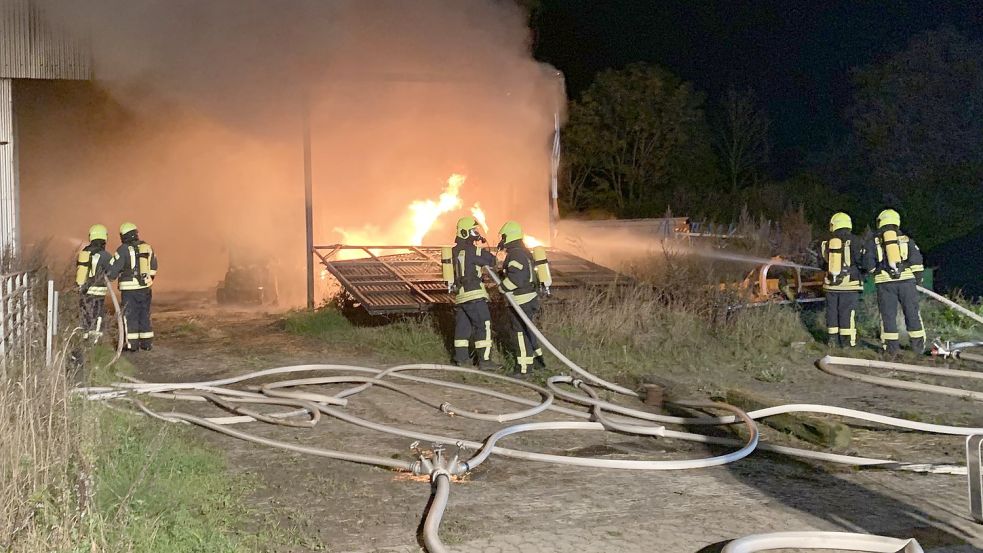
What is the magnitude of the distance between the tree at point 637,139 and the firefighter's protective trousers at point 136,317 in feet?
56.6

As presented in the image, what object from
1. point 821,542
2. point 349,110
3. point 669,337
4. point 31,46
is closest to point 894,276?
point 669,337

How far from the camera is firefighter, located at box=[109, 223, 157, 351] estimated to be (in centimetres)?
959

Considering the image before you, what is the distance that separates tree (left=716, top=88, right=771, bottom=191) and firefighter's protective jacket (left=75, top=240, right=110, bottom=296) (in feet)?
71.0

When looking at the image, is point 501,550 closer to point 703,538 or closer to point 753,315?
point 703,538

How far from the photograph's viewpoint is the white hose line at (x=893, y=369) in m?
7.43

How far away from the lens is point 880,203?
76.4 ft

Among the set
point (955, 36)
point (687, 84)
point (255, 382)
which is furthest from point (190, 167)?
point (955, 36)

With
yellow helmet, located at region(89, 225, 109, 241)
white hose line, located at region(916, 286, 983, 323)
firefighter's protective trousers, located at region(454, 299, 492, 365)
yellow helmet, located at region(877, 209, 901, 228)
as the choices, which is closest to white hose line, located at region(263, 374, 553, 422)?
firefighter's protective trousers, located at region(454, 299, 492, 365)

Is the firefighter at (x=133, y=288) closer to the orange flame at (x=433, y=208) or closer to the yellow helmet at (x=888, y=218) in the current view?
the orange flame at (x=433, y=208)

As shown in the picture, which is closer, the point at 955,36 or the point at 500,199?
the point at 500,199

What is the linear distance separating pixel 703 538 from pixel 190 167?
1601 centimetres

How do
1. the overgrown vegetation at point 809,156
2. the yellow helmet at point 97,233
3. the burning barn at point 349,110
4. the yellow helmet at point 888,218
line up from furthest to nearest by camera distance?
the overgrown vegetation at point 809,156, the burning barn at point 349,110, the yellow helmet at point 97,233, the yellow helmet at point 888,218

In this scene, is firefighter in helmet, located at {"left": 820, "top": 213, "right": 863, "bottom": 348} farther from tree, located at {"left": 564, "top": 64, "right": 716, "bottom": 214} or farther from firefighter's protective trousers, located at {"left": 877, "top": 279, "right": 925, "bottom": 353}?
tree, located at {"left": 564, "top": 64, "right": 716, "bottom": 214}

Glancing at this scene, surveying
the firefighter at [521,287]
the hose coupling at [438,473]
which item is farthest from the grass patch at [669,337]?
the hose coupling at [438,473]
